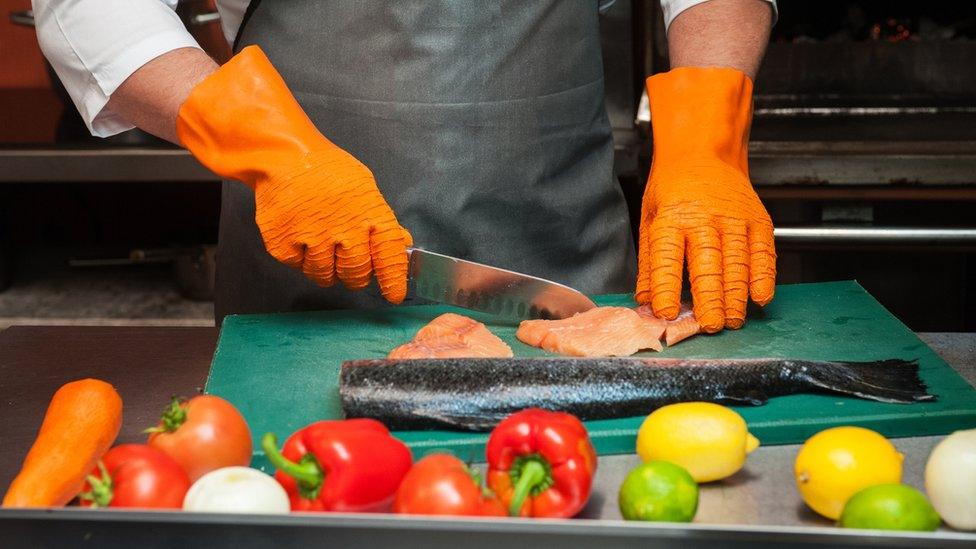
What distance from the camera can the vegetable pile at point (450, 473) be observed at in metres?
1.12

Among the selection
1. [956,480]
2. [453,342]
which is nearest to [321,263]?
[453,342]

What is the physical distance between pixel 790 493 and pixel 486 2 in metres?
1.25

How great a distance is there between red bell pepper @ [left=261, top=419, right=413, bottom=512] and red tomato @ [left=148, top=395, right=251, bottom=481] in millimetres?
130

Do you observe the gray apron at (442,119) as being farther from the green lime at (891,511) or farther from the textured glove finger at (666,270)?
the green lime at (891,511)

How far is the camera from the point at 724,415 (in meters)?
1.36

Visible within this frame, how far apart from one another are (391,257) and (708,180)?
24.0 inches

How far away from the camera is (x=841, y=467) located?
125 centimetres

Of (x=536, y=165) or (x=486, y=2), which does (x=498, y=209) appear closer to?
(x=536, y=165)

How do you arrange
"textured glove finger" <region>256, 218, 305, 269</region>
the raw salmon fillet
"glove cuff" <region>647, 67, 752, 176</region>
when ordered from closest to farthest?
the raw salmon fillet → "textured glove finger" <region>256, 218, 305, 269</region> → "glove cuff" <region>647, 67, 752, 176</region>

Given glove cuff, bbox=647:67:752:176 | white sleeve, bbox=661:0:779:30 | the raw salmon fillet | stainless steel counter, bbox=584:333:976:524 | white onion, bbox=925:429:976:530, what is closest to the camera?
white onion, bbox=925:429:976:530

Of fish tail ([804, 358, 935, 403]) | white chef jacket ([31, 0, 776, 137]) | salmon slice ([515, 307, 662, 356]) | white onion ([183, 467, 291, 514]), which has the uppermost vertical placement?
white chef jacket ([31, 0, 776, 137])

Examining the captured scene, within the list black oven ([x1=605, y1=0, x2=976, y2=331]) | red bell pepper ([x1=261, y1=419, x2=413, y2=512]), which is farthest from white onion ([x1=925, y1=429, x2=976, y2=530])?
black oven ([x1=605, y1=0, x2=976, y2=331])

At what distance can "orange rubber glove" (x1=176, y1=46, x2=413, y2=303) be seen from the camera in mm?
1896

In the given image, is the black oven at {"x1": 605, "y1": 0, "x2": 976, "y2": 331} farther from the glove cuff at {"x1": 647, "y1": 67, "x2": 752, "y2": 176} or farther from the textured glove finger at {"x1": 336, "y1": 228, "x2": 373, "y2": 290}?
the textured glove finger at {"x1": 336, "y1": 228, "x2": 373, "y2": 290}
